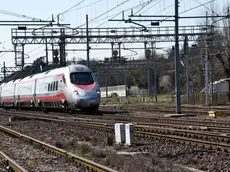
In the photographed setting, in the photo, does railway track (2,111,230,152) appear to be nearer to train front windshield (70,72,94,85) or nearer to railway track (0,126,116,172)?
railway track (0,126,116,172)

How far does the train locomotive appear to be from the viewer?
31453 millimetres

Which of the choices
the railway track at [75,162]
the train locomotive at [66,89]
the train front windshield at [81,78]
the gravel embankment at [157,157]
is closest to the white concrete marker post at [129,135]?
the gravel embankment at [157,157]

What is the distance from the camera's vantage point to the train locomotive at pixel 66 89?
31.5 m

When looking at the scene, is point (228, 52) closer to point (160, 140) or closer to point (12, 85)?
point (12, 85)

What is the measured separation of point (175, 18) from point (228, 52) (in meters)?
26.3

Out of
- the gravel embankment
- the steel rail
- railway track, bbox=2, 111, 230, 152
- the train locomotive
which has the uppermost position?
the train locomotive

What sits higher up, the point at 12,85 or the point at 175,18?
the point at 175,18

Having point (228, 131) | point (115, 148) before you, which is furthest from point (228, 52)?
point (115, 148)

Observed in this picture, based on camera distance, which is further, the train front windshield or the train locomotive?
the train front windshield

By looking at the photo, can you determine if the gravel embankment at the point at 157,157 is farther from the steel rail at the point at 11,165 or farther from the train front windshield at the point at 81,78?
the train front windshield at the point at 81,78

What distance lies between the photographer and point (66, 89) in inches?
1276

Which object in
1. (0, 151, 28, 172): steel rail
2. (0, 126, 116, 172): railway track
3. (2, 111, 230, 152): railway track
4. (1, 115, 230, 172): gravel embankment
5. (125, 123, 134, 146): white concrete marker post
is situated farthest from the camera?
(125, 123, 134, 146): white concrete marker post

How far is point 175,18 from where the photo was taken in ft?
95.0

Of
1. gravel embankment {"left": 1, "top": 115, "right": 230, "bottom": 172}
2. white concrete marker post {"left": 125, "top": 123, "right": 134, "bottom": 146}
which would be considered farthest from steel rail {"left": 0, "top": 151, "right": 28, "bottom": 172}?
white concrete marker post {"left": 125, "top": 123, "right": 134, "bottom": 146}
